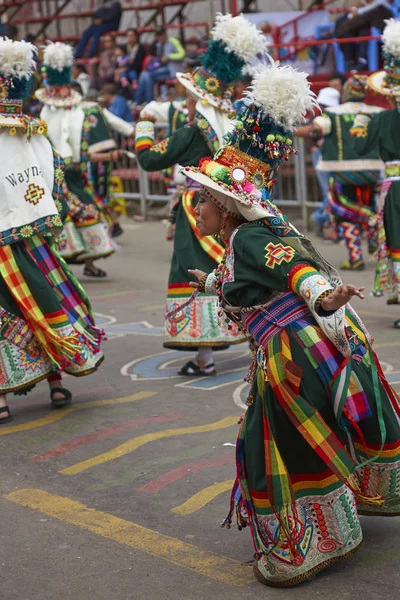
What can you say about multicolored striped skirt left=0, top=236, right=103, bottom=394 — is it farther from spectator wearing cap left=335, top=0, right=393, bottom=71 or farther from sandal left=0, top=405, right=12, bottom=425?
spectator wearing cap left=335, top=0, right=393, bottom=71

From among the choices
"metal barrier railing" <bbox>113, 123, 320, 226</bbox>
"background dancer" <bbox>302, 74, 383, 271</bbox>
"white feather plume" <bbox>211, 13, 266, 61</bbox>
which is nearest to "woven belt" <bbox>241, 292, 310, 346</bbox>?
"white feather plume" <bbox>211, 13, 266, 61</bbox>

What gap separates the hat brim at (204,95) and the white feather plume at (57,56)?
3566mm

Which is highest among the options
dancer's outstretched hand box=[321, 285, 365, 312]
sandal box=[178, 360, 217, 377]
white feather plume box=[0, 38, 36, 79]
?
white feather plume box=[0, 38, 36, 79]

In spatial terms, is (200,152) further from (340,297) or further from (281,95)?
(340,297)

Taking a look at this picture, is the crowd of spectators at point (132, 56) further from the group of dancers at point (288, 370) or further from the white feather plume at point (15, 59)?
the group of dancers at point (288, 370)

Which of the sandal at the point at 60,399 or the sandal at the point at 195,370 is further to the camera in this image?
the sandal at the point at 195,370

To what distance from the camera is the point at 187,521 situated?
14.8 ft

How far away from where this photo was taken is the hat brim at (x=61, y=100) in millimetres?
10555

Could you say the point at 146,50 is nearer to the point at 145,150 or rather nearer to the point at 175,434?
the point at 145,150

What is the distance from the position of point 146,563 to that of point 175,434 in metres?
1.69

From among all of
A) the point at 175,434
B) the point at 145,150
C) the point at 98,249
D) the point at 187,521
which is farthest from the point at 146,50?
the point at 187,521

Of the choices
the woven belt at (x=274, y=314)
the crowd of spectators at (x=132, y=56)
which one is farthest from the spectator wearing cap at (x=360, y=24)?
the woven belt at (x=274, y=314)

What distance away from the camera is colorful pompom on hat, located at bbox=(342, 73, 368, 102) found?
433 inches

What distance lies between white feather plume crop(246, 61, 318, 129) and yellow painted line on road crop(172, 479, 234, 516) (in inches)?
69.5
